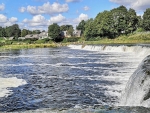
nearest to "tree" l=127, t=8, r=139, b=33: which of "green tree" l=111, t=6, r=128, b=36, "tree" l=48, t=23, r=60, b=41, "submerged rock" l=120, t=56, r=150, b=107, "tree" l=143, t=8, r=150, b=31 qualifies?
"green tree" l=111, t=6, r=128, b=36

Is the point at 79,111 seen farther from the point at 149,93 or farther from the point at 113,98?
the point at 113,98

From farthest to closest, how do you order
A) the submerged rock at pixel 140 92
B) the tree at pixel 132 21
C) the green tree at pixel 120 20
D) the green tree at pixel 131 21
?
the tree at pixel 132 21 < the green tree at pixel 131 21 < the green tree at pixel 120 20 < the submerged rock at pixel 140 92

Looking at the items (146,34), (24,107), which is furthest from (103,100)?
(146,34)

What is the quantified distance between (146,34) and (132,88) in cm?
9611

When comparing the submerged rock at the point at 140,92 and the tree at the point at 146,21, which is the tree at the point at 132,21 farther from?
the submerged rock at the point at 140,92

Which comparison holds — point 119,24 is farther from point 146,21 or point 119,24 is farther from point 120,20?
point 146,21

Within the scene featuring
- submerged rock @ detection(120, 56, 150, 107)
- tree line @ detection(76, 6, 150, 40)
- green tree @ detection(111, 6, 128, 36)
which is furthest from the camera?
tree line @ detection(76, 6, 150, 40)

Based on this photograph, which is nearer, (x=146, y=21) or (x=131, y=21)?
(x=146, y=21)

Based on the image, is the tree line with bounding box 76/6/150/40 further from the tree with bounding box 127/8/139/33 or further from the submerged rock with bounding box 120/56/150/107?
the submerged rock with bounding box 120/56/150/107

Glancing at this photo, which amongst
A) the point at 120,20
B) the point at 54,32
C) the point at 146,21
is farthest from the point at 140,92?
the point at 54,32

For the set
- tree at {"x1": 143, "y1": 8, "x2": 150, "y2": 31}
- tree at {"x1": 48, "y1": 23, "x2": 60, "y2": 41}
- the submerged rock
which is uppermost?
tree at {"x1": 143, "y1": 8, "x2": 150, "y2": 31}

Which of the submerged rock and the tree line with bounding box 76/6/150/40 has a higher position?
the tree line with bounding box 76/6/150/40

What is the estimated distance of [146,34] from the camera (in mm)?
106812

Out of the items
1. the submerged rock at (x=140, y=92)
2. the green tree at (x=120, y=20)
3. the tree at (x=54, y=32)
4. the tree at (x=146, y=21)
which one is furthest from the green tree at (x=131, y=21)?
the submerged rock at (x=140, y=92)
